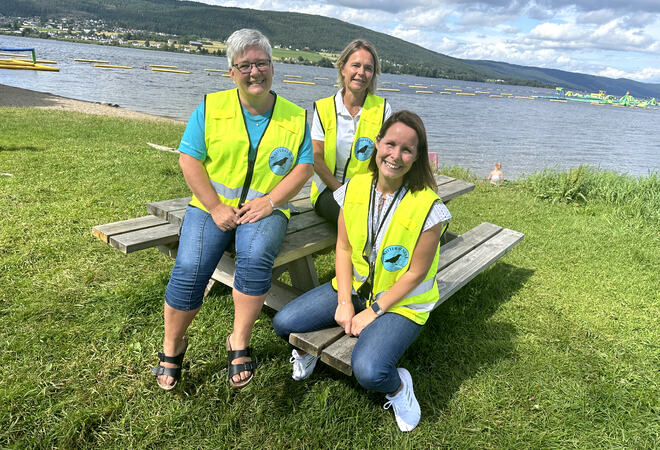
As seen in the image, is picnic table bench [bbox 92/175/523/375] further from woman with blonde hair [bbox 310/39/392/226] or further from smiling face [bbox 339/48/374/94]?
smiling face [bbox 339/48/374/94]

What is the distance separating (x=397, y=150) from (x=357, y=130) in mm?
1092

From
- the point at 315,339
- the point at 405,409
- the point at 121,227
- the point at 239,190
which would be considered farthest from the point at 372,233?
the point at 121,227

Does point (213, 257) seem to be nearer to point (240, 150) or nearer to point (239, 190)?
point (239, 190)

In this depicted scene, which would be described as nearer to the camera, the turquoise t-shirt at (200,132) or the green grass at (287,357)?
the green grass at (287,357)

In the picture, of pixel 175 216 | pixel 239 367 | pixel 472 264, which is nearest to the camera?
pixel 239 367

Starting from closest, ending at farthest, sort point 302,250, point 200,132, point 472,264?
point 200,132
point 302,250
point 472,264

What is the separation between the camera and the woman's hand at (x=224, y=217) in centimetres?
266

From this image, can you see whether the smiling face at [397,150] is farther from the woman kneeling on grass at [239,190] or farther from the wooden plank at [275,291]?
the wooden plank at [275,291]

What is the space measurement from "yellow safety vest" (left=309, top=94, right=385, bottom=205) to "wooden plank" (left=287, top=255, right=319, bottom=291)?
83 cm

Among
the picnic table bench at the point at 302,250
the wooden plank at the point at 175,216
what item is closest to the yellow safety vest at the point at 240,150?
the wooden plank at the point at 175,216

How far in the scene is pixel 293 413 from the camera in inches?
99.5

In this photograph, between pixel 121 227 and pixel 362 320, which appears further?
pixel 121 227

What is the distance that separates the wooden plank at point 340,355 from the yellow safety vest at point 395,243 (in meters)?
0.35

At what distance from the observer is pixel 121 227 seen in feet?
9.98
